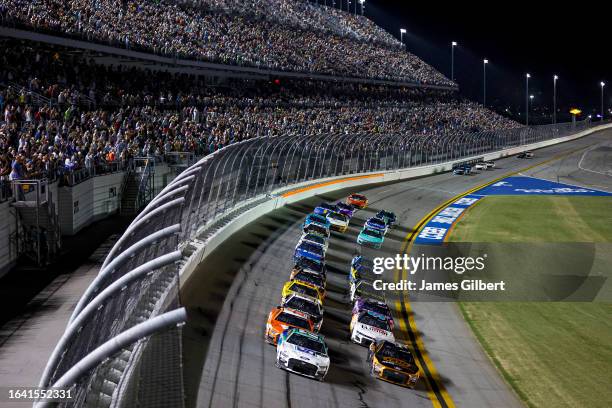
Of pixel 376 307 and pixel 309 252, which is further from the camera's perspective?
pixel 309 252

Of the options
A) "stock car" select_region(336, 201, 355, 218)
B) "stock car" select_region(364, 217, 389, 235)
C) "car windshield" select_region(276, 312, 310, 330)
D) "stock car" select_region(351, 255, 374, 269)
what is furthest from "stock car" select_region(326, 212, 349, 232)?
"car windshield" select_region(276, 312, 310, 330)

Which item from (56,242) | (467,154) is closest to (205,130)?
(56,242)

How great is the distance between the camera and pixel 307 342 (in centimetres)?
1827

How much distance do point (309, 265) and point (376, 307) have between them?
4369 millimetres

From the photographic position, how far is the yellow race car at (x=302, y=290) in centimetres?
2278

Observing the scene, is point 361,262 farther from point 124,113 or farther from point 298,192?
point 124,113

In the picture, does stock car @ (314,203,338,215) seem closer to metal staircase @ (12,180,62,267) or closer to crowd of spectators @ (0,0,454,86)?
metal staircase @ (12,180,62,267)

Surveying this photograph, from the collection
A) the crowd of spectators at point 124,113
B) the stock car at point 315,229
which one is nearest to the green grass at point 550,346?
the stock car at point 315,229

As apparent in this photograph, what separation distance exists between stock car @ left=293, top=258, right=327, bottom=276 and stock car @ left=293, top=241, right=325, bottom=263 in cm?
64

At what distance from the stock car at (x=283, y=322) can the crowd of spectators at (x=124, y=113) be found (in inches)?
384

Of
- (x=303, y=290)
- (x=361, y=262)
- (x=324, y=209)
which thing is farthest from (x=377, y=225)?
(x=303, y=290)

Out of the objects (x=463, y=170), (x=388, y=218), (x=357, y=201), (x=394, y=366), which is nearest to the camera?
(x=394, y=366)

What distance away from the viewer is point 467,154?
251 ft

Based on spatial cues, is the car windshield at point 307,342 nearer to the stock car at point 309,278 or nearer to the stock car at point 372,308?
the stock car at point 372,308
